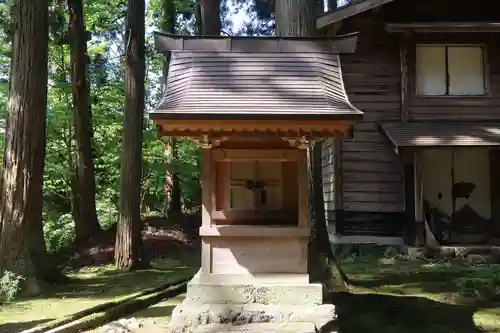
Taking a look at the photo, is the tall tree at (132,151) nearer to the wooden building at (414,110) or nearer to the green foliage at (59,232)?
the green foliage at (59,232)

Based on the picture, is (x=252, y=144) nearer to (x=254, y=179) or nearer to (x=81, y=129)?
(x=254, y=179)

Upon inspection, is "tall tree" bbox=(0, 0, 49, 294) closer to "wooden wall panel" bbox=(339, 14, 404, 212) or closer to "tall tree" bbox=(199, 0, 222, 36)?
"tall tree" bbox=(199, 0, 222, 36)

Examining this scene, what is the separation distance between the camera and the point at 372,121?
13.9 m

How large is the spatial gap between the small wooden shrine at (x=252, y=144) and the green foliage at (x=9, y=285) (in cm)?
332

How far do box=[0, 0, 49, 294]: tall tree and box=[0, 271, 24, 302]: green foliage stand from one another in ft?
0.31

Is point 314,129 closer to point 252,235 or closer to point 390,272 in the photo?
point 252,235

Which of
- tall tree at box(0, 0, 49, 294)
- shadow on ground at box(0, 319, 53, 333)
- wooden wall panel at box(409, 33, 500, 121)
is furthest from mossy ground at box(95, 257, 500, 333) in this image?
wooden wall panel at box(409, 33, 500, 121)

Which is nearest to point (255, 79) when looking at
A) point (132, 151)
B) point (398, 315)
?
point (398, 315)

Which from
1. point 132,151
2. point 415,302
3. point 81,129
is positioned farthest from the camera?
point 81,129

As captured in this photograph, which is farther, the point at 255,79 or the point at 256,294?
the point at 255,79

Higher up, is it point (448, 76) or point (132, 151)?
point (448, 76)

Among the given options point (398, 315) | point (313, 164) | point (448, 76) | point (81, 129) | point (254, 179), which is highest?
point (448, 76)

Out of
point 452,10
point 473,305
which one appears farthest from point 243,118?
point 452,10

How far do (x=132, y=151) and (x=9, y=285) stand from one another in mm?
4071
